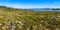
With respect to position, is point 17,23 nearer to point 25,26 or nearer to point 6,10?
point 25,26

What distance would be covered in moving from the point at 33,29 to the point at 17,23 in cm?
29

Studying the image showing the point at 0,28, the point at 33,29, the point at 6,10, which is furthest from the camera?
the point at 6,10

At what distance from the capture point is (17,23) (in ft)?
7.04

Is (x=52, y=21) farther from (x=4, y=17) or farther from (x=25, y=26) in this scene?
(x=4, y=17)

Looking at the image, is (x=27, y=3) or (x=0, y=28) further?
(x=27, y=3)

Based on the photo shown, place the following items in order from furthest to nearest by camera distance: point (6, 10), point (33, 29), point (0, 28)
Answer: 1. point (6, 10)
2. point (33, 29)
3. point (0, 28)

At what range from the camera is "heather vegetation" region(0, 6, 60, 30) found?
2115mm

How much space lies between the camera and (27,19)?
87.7 inches

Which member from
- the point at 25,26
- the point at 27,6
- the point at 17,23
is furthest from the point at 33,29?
the point at 27,6

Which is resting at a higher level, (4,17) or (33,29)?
(4,17)

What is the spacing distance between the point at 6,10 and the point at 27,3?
0.42 m

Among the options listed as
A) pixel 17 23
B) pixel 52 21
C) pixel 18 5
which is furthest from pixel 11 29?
pixel 52 21

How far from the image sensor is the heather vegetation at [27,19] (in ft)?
6.94

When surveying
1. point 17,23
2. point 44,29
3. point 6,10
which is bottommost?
point 44,29
